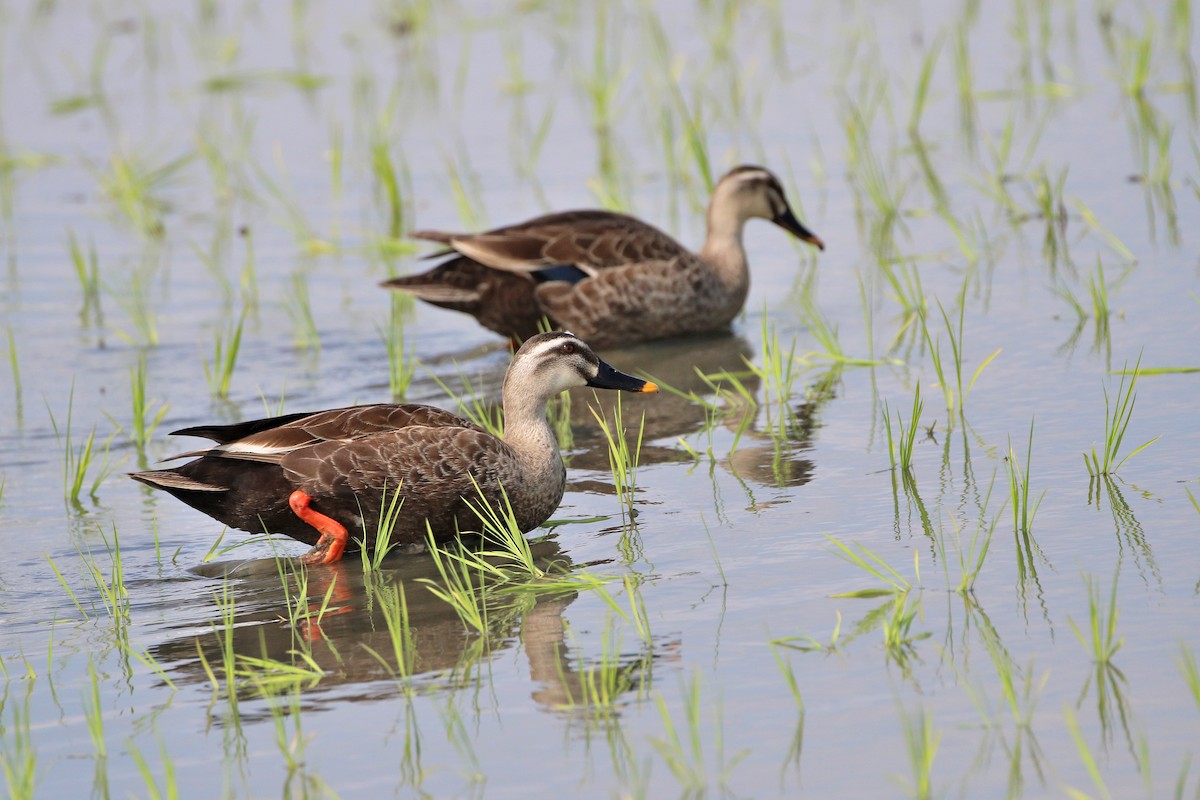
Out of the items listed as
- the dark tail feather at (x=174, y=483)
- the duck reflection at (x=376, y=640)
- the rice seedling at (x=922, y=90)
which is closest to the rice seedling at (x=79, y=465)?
the dark tail feather at (x=174, y=483)

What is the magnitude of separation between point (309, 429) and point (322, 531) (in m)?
0.39

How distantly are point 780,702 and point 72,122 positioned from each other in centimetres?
1052

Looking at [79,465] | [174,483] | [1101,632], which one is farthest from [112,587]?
[1101,632]

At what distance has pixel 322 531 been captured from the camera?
627cm

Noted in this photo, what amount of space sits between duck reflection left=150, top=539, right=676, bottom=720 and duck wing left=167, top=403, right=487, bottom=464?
0.44m

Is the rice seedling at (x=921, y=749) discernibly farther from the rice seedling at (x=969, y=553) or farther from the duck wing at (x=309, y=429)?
the duck wing at (x=309, y=429)

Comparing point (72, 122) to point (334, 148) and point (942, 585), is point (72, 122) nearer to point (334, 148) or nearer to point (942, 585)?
point (334, 148)

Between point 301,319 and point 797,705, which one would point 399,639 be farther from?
point 301,319

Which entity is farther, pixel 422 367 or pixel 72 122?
pixel 72 122

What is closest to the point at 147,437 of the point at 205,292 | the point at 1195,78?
the point at 205,292

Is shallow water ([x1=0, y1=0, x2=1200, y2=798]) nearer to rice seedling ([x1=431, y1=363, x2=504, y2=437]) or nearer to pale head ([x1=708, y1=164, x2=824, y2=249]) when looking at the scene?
rice seedling ([x1=431, y1=363, x2=504, y2=437])

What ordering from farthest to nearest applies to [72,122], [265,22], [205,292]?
[265,22] → [72,122] → [205,292]

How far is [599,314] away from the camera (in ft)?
30.8

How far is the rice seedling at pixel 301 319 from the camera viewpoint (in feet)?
29.4
